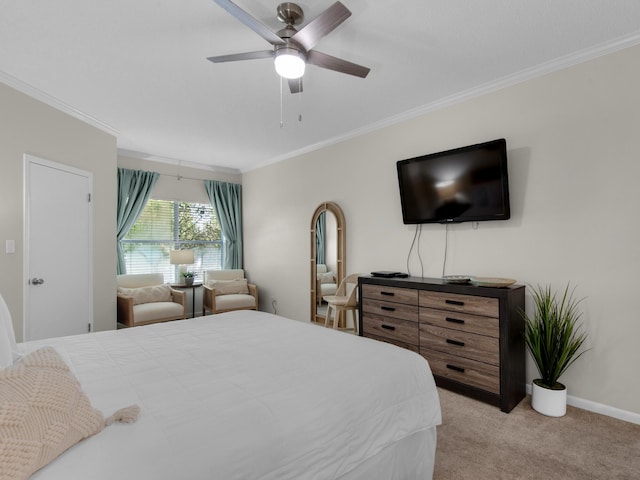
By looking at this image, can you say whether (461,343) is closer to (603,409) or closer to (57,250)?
(603,409)

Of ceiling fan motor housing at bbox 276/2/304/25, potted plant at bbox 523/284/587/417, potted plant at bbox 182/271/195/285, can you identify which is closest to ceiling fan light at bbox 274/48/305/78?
ceiling fan motor housing at bbox 276/2/304/25

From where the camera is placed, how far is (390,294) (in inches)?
132

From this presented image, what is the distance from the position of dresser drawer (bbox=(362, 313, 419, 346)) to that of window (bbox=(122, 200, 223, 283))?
3.46 metres

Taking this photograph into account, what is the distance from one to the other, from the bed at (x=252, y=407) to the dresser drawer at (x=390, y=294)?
119cm

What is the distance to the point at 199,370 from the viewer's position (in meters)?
1.61

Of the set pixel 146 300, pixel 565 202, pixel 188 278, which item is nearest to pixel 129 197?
pixel 188 278

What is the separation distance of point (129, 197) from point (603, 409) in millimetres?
5847

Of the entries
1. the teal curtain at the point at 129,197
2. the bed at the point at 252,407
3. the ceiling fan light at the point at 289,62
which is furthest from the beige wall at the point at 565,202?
the teal curtain at the point at 129,197

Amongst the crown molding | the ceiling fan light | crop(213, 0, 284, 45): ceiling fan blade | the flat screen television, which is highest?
the crown molding

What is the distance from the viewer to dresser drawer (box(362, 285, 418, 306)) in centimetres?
319

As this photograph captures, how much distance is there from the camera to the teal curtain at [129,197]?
16.6 feet

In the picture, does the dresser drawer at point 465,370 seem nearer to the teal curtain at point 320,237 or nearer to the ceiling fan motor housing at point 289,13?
the teal curtain at point 320,237

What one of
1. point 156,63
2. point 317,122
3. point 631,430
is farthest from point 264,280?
point 631,430

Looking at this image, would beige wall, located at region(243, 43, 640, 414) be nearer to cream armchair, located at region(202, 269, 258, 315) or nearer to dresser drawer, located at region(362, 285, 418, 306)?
dresser drawer, located at region(362, 285, 418, 306)
